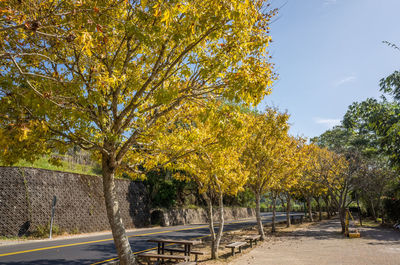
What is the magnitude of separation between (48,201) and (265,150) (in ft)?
47.9

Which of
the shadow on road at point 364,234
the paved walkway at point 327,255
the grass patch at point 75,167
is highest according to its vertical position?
the grass patch at point 75,167

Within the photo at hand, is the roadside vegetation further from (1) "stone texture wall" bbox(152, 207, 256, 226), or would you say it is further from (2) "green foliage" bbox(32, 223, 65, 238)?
(1) "stone texture wall" bbox(152, 207, 256, 226)

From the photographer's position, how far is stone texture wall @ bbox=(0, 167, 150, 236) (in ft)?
49.8

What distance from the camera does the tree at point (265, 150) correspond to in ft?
50.8

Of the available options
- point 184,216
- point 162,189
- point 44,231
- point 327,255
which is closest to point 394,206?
point 327,255

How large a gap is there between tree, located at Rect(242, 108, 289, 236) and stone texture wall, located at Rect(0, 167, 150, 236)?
41.2 feet

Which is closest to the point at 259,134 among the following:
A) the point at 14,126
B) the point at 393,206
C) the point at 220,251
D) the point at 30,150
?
the point at 220,251

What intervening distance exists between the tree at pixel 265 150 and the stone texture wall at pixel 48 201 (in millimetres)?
12562

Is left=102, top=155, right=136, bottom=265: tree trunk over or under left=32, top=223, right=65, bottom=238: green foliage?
over

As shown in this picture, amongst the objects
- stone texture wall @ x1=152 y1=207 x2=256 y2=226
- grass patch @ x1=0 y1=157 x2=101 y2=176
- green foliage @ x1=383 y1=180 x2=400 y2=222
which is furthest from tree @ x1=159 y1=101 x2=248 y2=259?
grass patch @ x1=0 y1=157 x2=101 y2=176

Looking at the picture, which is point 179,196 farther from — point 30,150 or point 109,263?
point 30,150

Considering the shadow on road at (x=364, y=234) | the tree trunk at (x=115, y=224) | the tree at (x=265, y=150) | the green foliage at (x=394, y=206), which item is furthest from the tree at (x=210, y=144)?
the green foliage at (x=394, y=206)

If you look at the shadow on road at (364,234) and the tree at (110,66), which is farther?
the shadow on road at (364,234)

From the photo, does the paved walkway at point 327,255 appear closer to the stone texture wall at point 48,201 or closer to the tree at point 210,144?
the tree at point 210,144
